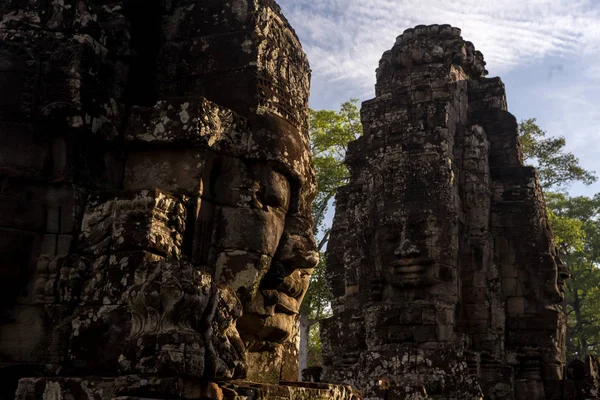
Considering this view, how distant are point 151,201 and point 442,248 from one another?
8.70m

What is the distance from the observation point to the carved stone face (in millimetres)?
12008

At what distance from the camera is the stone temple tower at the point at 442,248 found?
38.8 feet

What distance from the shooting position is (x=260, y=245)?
14.4ft

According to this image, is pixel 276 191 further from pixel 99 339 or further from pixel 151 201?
pixel 99 339

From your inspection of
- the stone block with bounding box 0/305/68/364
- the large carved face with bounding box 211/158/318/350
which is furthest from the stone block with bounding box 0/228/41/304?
the large carved face with bounding box 211/158/318/350

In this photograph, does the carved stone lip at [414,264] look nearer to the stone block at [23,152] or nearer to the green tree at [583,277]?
the stone block at [23,152]

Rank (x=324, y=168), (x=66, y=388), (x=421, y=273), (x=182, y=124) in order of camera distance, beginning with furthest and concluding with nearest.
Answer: (x=324, y=168), (x=421, y=273), (x=182, y=124), (x=66, y=388)

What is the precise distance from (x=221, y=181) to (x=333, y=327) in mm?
9800

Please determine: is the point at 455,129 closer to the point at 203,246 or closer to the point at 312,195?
the point at 312,195

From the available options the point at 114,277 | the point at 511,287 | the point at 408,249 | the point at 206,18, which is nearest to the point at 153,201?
the point at 114,277

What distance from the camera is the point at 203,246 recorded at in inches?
170

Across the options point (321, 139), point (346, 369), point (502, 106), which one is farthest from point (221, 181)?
point (321, 139)

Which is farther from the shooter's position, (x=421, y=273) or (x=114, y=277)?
(x=421, y=273)

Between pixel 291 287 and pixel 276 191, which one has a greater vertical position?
pixel 276 191
